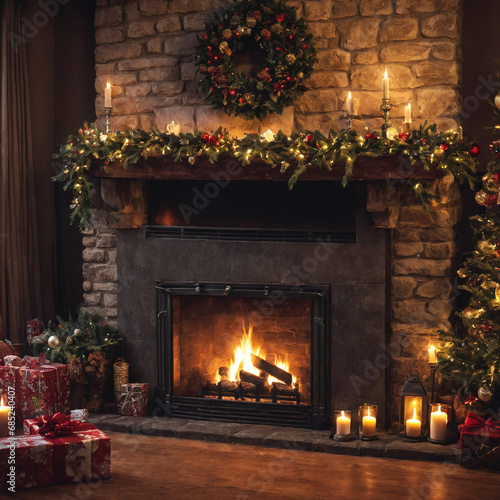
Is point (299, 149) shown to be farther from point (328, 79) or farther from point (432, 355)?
point (432, 355)

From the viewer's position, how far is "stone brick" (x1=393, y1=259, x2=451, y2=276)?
4.75 meters

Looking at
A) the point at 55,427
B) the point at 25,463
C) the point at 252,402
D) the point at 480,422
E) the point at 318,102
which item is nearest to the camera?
the point at 25,463

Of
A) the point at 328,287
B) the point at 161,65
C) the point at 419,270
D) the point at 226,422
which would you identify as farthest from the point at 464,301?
the point at 161,65

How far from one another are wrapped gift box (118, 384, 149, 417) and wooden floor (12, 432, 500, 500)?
473mm

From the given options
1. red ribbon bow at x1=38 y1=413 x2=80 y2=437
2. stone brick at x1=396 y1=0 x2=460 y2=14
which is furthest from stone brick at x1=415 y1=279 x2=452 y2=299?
red ribbon bow at x1=38 y1=413 x2=80 y2=437

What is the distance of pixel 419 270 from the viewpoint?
4793 millimetres

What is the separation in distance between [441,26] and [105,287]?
285cm

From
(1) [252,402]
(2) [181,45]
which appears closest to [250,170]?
(2) [181,45]

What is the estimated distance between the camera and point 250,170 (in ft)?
15.4

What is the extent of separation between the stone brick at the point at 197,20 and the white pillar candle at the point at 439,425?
2.89 metres

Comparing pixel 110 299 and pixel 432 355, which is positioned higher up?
pixel 110 299

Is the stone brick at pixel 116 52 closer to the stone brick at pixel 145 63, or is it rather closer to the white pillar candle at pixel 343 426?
the stone brick at pixel 145 63

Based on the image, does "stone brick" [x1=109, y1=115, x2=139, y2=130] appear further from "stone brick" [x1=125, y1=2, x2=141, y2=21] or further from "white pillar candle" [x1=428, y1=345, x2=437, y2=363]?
"white pillar candle" [x1=428, y1=345, x2=437, y2=363]

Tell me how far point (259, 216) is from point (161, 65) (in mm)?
1249
